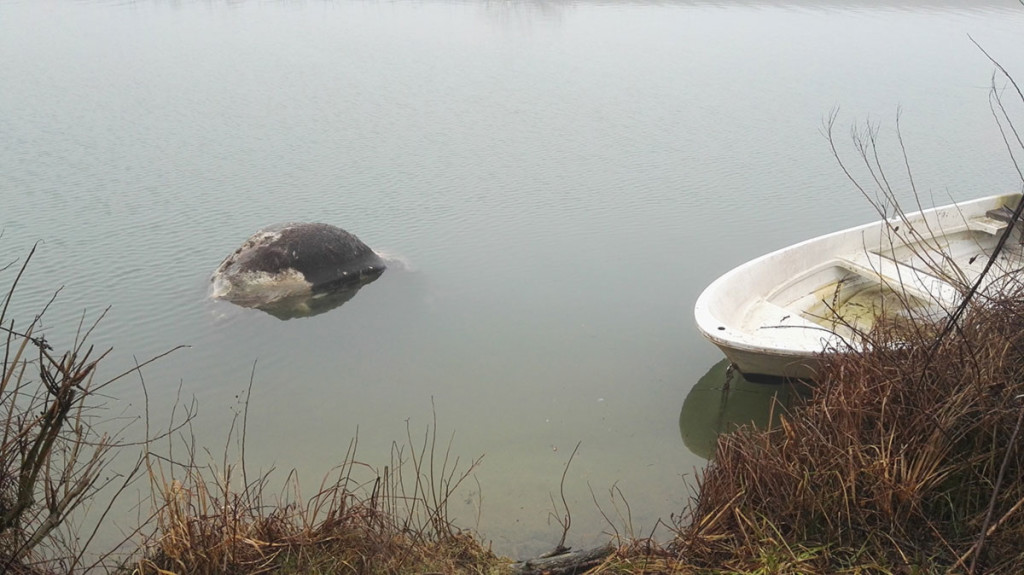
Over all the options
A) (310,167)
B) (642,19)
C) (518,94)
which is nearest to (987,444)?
(310,167)

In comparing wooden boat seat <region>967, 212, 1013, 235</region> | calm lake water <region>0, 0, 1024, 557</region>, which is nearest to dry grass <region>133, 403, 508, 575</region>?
calm lake water <region>0, 0, 1024, 557</region>

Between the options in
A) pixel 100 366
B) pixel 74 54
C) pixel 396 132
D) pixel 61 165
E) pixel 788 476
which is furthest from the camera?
pixel 74 54

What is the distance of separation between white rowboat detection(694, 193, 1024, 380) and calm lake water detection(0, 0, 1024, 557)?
0.58 metres

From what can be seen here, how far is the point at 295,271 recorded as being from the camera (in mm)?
6555

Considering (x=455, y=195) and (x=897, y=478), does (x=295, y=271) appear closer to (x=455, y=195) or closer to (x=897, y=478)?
(x=455, y=195)

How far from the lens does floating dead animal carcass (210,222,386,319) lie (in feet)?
21.0

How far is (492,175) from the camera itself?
966 centimetres

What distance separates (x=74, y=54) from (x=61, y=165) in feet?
21.1

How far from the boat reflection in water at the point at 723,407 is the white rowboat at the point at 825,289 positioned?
12.3 inches

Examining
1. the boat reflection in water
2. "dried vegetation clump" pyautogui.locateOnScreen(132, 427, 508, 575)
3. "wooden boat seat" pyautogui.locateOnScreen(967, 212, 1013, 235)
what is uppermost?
"wooden boat seat" pyautogui.locateOnScreen(967, 212, 1013, 235)

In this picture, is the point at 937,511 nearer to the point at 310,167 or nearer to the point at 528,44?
the point at 310,167

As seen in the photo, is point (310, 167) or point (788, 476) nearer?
point (788, 476)

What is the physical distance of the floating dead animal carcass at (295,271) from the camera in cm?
639

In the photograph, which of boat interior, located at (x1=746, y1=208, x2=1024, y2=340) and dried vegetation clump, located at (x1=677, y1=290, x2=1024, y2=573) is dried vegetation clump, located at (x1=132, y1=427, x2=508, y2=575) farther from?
boat interior, located at (x1=746, y1=208, x2=1024, y2=340)
